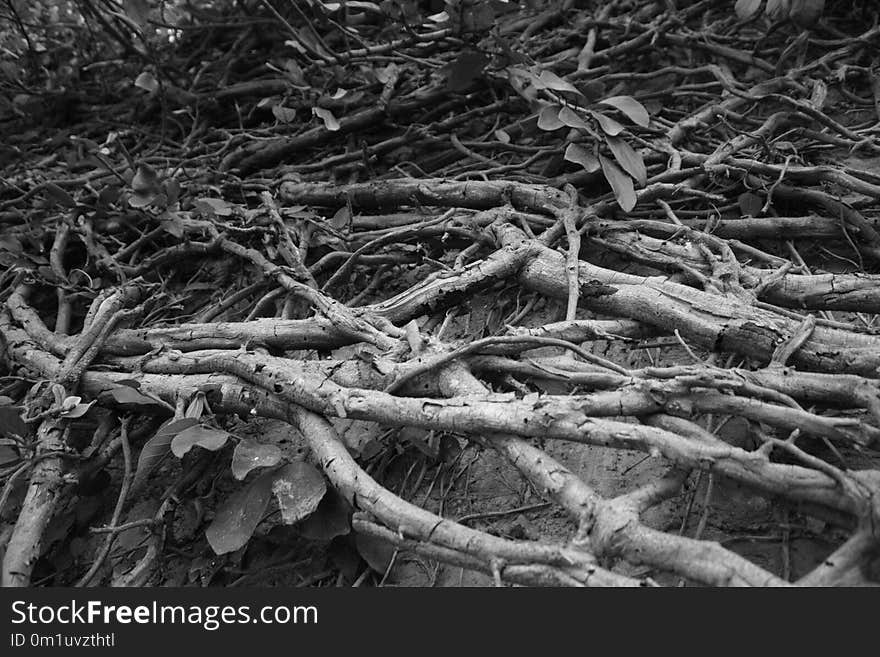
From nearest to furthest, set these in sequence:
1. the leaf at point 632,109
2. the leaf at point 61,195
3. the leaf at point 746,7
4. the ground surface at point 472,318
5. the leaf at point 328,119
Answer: the ground surface at point 472,318 < the leaf at point 632,109 < the leaf at point 746,7 < the leaf at point 61,195 < the leaf at point 328,119

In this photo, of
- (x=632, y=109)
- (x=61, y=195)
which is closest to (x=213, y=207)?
(x=61, y=195)

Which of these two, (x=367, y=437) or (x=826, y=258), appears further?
(x=826, y=258)

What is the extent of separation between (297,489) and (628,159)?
3.87ft

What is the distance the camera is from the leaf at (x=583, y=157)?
182 centimetres

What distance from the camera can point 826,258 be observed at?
175 cm

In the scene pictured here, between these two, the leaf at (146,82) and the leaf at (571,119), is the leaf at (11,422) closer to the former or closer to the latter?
the leaf at (571,119)

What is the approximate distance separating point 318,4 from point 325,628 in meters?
2.12

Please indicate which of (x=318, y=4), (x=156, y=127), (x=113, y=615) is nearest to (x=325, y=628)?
(x=113, y=615)

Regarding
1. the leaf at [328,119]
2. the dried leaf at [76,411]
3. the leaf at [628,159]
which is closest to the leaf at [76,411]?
the dried leaf at [76,411]

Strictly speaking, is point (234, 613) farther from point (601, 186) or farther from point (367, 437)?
point (601, 186)

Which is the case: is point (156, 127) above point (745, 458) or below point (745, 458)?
above

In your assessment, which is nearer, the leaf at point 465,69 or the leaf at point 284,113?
the leaf at point 465,69

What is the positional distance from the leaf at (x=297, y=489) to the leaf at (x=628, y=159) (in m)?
1.09

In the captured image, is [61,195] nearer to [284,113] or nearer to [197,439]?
[284,113]
